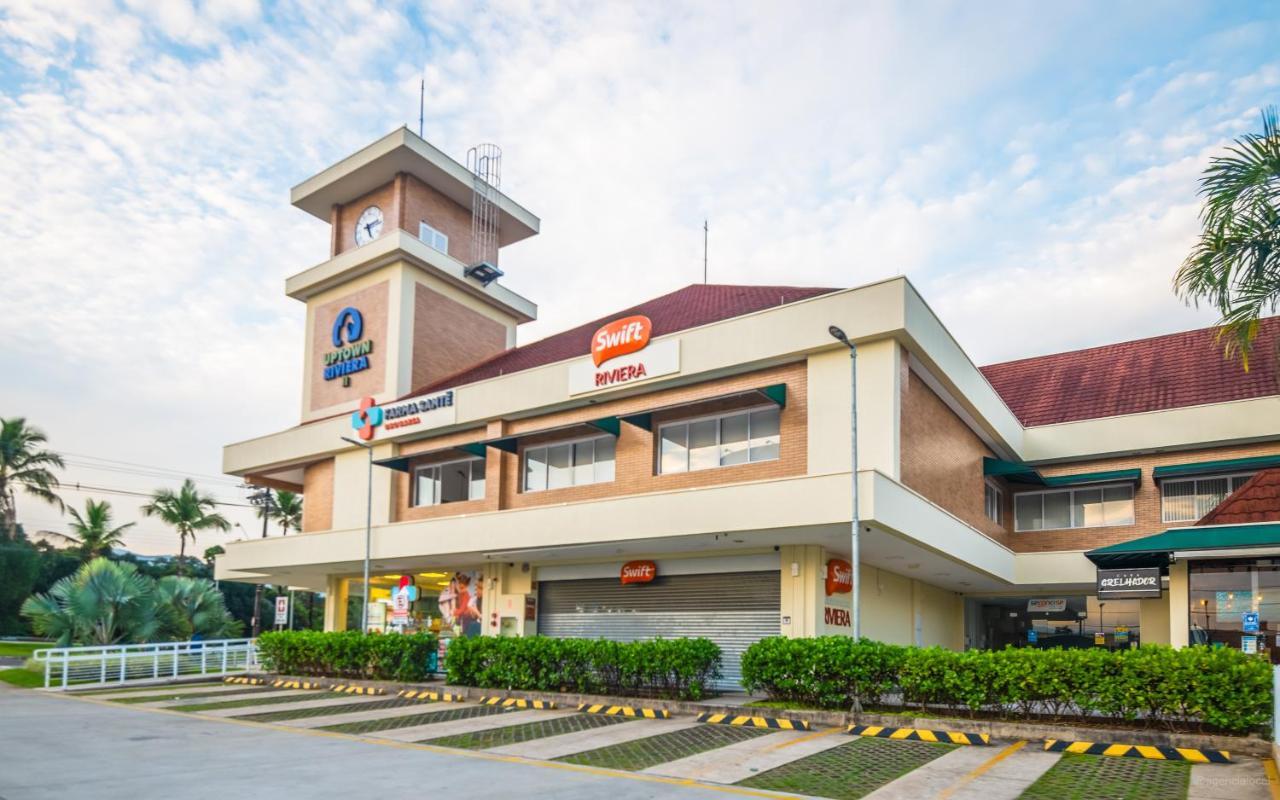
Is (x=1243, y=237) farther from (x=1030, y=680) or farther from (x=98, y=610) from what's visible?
(x=98, y=610)

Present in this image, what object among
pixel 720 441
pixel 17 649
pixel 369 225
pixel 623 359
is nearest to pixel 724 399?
pixel 720 441

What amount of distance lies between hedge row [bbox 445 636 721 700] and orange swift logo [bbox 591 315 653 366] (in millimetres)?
7077

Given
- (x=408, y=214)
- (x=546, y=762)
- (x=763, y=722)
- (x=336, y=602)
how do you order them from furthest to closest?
→ (x=408, y=214) < (x=336, y=602) < (x=763, y=722) < (x=546, y=762)

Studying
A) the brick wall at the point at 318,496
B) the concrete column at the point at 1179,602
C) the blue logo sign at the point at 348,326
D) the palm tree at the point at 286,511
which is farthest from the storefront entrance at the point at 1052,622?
the palm tree at the point at 286,511

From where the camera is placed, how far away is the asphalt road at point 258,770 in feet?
32.3

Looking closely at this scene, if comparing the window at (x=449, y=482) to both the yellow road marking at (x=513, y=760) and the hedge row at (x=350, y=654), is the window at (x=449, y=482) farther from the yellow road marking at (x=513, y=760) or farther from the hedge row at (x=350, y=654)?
the yellow road marking at (x=513, y=760)

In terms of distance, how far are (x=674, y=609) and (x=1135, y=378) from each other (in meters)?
17.1

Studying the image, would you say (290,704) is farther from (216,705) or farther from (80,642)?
(80,642)

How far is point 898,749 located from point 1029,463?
17.9 metres

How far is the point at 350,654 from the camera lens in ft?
79.5

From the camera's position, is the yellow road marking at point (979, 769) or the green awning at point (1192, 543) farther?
the green awning at point (1192, 543)

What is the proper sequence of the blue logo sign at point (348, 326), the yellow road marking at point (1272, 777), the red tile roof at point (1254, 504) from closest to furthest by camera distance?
1. the yellow road marking at point (1272, 777)
2. the red tile roof at point (1254, 504)
3. the blue logo sign at point (348, 326)

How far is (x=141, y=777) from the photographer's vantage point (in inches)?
424

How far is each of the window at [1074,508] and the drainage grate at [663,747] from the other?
1702 cm
